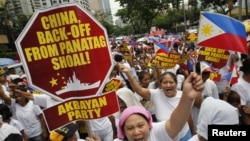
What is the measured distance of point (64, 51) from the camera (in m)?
2.46

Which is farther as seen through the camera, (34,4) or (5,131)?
→ (34,4)

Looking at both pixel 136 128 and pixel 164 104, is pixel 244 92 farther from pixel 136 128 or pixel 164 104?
pixel 136 128

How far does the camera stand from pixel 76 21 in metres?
2.44

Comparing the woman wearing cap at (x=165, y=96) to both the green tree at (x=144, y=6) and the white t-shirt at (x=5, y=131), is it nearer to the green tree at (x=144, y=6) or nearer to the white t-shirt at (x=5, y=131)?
the white t-shirt at (x=5, y=131)

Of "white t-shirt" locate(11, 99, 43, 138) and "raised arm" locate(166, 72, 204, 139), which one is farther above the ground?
"raised arm" locate(166, 72, 204, 139)

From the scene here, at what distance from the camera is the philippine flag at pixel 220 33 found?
11.9 ft

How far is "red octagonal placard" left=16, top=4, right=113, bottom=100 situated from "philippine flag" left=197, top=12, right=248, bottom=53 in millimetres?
1481

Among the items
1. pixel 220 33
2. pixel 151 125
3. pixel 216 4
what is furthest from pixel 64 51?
pixel 216 4

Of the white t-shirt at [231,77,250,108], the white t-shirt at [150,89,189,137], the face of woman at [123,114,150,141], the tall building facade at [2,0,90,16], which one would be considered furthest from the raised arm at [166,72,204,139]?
the white t-shirt at [231,77,250,108]

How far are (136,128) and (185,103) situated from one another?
16.8 inches

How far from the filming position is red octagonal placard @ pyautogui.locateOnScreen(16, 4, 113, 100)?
2.41 meters

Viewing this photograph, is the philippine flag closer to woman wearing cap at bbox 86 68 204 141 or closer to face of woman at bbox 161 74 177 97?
face of woman at bbox 161 74 177 97

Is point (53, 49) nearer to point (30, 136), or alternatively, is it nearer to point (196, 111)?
point (196, 111)

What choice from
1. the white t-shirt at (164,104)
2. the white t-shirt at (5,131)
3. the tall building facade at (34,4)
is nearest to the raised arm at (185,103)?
the tall building facade at (34,4)
